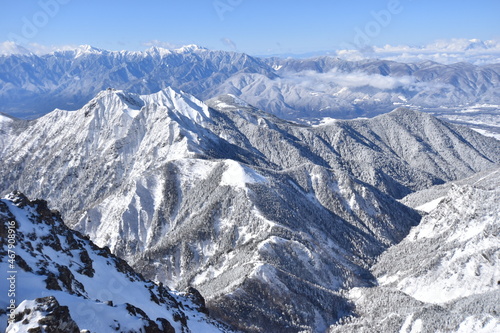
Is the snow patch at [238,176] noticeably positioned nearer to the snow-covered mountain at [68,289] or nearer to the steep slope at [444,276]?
the steep slope at [444,276]

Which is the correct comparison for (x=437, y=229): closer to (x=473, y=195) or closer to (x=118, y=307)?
(x=473, y=195)

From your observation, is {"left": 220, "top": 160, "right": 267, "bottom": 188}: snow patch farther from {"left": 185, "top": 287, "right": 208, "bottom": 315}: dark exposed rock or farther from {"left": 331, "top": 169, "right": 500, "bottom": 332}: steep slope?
{"left": 185, "top": 287, "right": 208, "bottom": 315}: dark exposed rock

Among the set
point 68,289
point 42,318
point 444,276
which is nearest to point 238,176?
point 444,276

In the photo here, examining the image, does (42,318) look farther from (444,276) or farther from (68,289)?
(444,276)

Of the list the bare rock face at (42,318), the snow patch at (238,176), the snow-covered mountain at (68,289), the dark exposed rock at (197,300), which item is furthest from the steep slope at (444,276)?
the bare rock face at (42,318)

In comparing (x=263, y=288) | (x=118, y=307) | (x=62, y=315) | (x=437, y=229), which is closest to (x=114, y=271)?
(x=118, y=307)

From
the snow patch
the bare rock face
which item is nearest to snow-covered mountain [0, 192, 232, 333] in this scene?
the bare rock face

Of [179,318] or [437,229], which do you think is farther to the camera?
[437,229]

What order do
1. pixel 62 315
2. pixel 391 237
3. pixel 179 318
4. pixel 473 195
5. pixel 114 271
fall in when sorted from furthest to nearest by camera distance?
pixel 391 237 < pixel 473 195 < pixel 114 271 < pixel 179 318 < pixel 62 315
